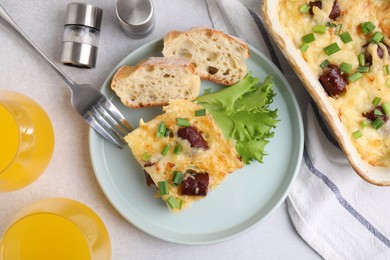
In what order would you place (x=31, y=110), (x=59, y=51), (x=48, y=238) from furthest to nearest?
(x=59, y=51), (x=31, y=110), (x=48, y=238)

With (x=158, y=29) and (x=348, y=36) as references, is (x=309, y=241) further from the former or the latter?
(x=158, y=29)

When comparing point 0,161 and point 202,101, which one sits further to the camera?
point 202,101

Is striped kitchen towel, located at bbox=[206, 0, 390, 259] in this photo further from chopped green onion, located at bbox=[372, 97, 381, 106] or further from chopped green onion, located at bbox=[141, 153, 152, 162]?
chopped green onion, located at bbox=[141, 153, 152, 162]

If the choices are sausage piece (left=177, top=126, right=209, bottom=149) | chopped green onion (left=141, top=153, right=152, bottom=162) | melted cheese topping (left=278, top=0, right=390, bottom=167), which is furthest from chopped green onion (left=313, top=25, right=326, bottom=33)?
chopped green onion (left=141, top=153, right=152, bottom=162)

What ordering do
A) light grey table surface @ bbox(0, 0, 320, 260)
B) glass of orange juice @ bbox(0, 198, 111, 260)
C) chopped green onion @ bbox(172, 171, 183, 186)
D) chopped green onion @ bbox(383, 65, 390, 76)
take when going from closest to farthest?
glass of orange juice @ bbox(0, 198, 111, 260), chopped green onion @ bbox(172, 171, 183, 186), chopped green onion @ bbox(383, 65, 390, 76), light grey table surface @ bbox(0, 0, 320, 260)

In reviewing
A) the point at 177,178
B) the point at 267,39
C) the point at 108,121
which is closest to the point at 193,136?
the point at 177,178

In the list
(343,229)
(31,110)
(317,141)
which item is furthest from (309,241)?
(31,110)
